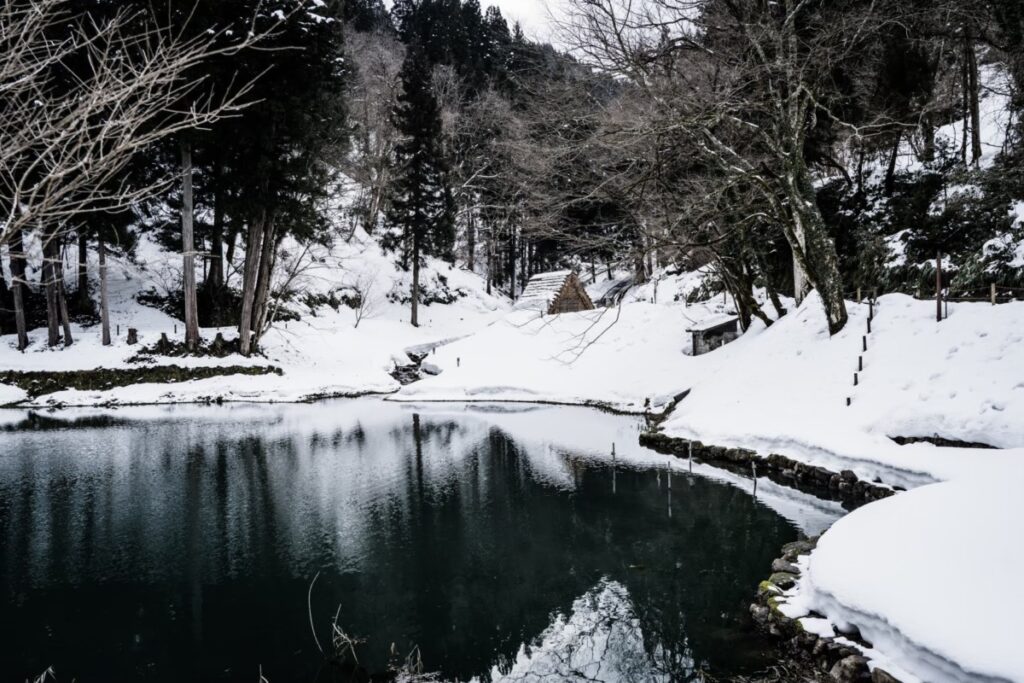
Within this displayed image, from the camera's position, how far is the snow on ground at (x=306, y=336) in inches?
943

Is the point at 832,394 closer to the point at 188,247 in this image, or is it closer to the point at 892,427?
the point at 892,427

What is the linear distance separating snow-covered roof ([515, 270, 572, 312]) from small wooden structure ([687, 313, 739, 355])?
51.4 feet

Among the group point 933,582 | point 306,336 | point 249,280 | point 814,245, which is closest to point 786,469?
point 814,245

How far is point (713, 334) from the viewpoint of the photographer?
22.6 metres

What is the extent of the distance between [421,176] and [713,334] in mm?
22202

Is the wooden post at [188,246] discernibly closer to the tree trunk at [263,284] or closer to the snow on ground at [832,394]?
the snow on ground at [832,394]

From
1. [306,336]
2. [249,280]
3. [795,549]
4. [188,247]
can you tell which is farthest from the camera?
[306,336]

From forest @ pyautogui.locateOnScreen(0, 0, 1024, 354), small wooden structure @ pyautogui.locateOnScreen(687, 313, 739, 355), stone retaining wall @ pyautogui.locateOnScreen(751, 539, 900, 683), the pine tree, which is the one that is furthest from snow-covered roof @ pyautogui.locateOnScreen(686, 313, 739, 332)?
the pine tree

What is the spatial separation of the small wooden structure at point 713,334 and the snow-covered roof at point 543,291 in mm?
15653

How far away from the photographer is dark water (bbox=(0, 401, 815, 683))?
6.65 m

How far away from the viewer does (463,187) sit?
42.3 meters

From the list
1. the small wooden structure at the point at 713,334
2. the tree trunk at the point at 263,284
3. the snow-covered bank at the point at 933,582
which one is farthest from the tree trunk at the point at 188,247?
the snow-covered bank at the point at 933,582

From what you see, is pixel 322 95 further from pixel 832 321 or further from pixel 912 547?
pixel 912 547

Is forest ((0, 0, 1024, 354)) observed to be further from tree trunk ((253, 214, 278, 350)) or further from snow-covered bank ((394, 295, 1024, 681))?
snow-covered bank ((394, 295, 1024, 681))
